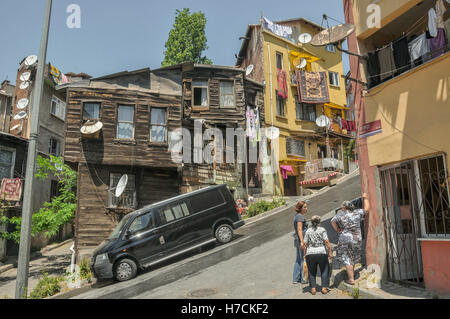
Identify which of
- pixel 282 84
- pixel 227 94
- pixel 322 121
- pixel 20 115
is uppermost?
pixel 282 84

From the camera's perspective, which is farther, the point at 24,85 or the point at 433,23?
the point at 24,85

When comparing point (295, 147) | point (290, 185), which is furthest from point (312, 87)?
point (290, 185)

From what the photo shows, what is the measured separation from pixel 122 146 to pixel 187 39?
19.6m

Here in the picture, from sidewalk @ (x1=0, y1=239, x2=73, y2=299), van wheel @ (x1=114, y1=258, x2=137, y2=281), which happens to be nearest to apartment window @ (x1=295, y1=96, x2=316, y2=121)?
sidewalk @ (x1=0, y1=239, x2=73, y2=299)

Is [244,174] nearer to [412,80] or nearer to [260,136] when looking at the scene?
[260,136]

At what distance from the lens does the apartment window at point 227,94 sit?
25.0 metres

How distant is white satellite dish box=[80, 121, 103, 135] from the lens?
17.7m

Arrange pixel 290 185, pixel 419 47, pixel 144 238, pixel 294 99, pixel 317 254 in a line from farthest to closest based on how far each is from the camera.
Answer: pixel 294 99, pixel 290 185, pixel 144 238, pixel 419 47, pixel 317 254

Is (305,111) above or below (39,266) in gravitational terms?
above

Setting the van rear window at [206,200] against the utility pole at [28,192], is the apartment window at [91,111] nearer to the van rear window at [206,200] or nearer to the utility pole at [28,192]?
the van rear window at [206,200]

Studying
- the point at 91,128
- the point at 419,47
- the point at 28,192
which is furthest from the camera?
the point at 91,128

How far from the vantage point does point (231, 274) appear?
9961 mm

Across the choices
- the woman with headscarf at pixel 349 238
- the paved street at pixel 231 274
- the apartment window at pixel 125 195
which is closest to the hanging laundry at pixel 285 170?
the paved street at pixel 231 274

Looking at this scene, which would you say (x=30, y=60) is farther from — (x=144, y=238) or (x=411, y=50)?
(x=411, y=50)
